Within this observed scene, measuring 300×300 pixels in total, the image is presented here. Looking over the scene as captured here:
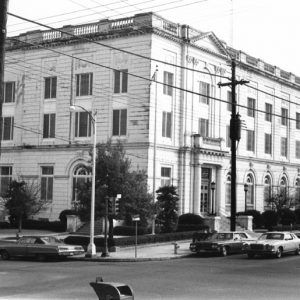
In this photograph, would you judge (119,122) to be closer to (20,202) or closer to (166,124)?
(166,124)

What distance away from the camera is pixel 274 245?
28.3 meters

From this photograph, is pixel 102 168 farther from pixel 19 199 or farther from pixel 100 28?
pixel 100 28

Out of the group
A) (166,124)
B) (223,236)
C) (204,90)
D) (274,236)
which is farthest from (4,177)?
(274,236)

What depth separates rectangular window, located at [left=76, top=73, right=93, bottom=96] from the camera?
165 feet

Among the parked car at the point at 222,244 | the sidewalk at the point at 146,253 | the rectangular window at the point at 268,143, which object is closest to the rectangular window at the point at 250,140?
the rectangular window at the point at 268,143

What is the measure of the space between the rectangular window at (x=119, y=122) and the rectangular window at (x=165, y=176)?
4.43m

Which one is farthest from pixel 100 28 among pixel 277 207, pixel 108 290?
pixel 108 290

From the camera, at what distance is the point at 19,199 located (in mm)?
45531

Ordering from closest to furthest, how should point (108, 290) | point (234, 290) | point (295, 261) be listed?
point (108, 290) → point (234, 290) → point (295, 261)

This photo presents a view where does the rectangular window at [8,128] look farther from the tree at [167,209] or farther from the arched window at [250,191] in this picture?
the arched window at [250,191]

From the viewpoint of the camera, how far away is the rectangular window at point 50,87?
172ft

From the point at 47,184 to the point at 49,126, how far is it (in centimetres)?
516

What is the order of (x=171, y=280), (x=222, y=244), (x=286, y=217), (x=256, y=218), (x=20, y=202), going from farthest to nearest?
(x=286, y=217) < (x=256, y=218) < (x=20, y=202) < (x=222, y=244) < (x=171, y=280)

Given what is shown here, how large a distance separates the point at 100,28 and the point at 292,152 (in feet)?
97.6
